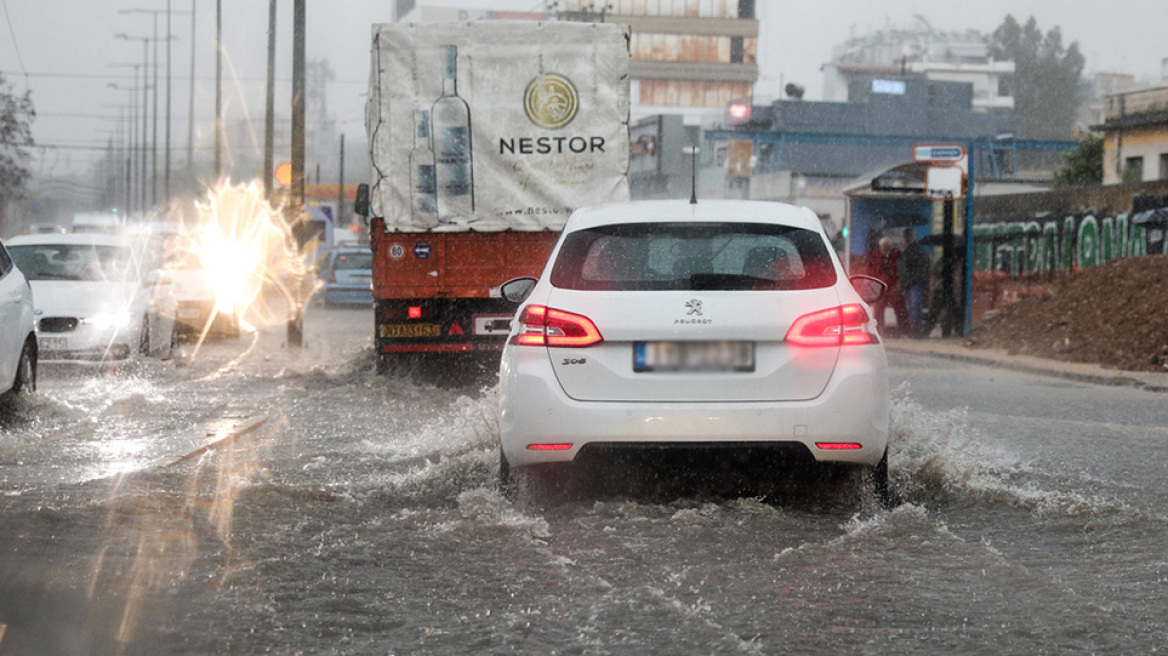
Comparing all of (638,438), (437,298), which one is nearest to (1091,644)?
(638,438)

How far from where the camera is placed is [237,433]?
10.9m

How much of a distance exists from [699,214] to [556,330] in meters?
0.96

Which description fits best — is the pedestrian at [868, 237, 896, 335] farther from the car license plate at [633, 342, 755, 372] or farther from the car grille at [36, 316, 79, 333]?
the car license plate at [633, 342, 755, 372]

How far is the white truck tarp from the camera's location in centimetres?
1488

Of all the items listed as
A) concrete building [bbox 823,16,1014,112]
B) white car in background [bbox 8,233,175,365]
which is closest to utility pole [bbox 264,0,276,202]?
white car in background [bbox 8,233,175,365]

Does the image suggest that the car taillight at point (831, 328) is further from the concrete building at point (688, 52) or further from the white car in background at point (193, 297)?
the concrete building at point (688, 52)

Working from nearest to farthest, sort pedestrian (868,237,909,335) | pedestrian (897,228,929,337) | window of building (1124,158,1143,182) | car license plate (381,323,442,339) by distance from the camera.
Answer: car license plate (381,323,442,339)
pedestrian (897,228,929,337)
pedestrian (868,237,909,335)
window of building (1124,158,1143,182)

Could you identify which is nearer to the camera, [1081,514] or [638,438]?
[638,438]

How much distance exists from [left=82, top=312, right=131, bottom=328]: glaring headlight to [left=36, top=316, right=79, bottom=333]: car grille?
14 cm

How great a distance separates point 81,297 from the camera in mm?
17031

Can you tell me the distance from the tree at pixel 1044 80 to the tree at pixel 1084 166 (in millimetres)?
75867

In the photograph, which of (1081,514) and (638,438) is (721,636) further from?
(1081,514)

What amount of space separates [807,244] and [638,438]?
128cm

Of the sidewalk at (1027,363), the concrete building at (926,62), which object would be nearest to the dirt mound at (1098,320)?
the sidewalk at (1027,363)
